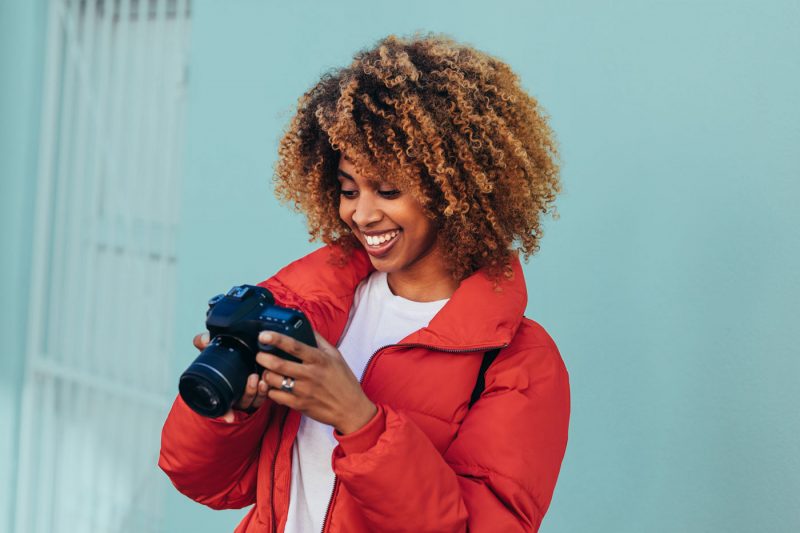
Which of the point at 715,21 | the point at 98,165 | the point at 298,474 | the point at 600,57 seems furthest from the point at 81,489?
the point at 715,21

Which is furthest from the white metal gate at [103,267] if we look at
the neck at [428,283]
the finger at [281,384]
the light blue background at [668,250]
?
the finger at [281,384]

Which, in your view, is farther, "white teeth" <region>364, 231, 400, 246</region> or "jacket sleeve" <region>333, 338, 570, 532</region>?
"white teeth" <region>364, 231, 400, 246</region>

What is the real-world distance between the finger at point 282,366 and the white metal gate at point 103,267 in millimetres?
1799

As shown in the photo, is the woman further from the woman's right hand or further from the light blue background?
the light blue background

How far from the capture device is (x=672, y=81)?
187cm

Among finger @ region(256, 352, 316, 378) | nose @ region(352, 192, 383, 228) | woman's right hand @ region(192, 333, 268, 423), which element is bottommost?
woman's right hand @ region(192, 333, 268, 423)

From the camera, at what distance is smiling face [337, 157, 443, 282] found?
1.34m

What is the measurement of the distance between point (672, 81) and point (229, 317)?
1153 millimetres

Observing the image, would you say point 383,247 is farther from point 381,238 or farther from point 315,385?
point 315,385

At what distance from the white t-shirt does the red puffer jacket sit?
0.02 meters

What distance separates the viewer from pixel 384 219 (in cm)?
135

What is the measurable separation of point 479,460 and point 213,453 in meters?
0.39

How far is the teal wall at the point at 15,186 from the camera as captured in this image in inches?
123

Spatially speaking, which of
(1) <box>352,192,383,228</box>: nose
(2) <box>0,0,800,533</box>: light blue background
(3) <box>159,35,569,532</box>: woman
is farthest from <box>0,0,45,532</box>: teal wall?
(1) <box>352,192,383,228</box>: nose
